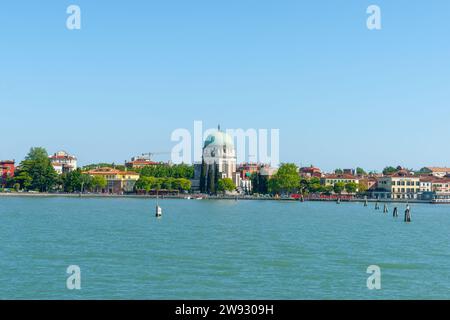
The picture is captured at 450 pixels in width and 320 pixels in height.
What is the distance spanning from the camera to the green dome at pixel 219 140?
150m

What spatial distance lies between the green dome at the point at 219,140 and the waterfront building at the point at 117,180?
18757mm

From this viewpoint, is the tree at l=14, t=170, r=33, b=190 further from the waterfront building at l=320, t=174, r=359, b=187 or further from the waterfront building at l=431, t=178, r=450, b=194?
the waterfront building at l=431, t=178, r=450, b=194

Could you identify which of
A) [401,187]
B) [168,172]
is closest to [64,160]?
[168,172]

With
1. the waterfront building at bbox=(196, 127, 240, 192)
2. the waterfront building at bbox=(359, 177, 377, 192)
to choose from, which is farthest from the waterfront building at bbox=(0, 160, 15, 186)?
the waterfront building at bbox=(359, 177, 377, 192)

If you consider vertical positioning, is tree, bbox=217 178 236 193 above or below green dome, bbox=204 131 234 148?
below

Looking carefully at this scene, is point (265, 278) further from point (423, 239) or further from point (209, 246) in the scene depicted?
point (423, 239)

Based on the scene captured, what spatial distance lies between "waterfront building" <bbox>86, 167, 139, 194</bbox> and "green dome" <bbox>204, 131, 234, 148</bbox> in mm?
18757

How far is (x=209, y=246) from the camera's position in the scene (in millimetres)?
33500

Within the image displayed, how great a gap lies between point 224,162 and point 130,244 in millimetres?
116145

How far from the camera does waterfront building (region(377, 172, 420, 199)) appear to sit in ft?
453

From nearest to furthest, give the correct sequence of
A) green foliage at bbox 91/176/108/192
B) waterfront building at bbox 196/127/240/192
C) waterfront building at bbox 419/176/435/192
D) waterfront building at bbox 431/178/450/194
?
waterfront building at bbox 419/176/435/192 → waterfront building at bbox 431/178/450/194 → green foliage at bbox 91/176/108/192 → waterfront building at bbox 196/127/240/192

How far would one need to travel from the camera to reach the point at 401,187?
454 feet

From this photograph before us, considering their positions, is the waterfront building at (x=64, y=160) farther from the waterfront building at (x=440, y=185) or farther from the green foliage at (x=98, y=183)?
the waterfront building at (x=440, y=185)

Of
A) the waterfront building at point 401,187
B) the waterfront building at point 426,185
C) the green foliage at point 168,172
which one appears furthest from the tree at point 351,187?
the green foliage at point 168,172
